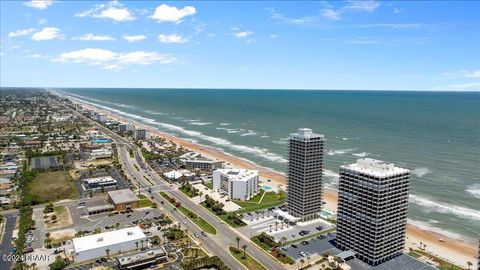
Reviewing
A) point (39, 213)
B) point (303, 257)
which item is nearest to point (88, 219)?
point (39, 213)

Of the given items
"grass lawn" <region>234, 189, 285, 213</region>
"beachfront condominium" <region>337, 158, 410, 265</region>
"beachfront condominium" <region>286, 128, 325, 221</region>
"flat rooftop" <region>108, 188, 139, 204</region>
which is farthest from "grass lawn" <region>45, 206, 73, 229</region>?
"beachfront condominium" <region>337, 158, 410, 265</region>

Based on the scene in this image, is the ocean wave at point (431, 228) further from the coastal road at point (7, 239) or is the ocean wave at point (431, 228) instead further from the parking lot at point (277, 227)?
the coastal road at point (7, 239)

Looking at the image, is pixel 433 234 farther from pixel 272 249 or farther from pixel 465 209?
pixel 272 249

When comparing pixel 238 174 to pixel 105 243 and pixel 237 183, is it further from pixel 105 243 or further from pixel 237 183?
pixel 105 243

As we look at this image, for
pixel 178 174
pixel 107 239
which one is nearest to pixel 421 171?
pixel 178 174

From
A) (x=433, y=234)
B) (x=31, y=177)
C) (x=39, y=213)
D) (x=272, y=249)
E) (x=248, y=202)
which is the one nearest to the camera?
(x=272, y=249)
